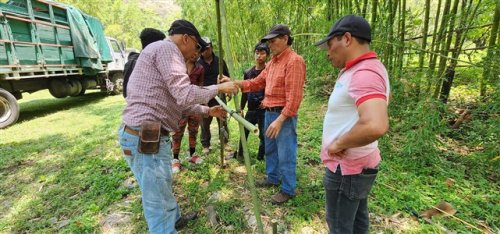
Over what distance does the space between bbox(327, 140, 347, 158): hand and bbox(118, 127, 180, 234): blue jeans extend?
109 cm

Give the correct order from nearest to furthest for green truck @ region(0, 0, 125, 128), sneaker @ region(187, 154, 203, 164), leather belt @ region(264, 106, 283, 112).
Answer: leather belt @ region(264, 106, 283, 112), sneaker @ region(187, 154, 203, 164), green truck @ region(0, 0, 125, 128)

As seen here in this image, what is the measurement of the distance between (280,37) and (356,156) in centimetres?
133

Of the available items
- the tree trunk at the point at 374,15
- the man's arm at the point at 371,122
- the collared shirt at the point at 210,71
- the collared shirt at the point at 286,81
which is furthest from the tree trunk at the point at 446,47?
the collared shirt at the point at 210,71

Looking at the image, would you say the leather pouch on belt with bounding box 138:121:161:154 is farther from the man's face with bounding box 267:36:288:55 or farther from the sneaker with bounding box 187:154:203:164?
the sneaker with bounding box 187:154:203:164

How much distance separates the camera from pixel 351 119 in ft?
4.24

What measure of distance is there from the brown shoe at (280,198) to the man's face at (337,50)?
1.62 meters

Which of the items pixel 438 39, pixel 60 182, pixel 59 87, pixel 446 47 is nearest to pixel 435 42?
pixel 438 39

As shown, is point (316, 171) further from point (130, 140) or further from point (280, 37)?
point (130, 140)

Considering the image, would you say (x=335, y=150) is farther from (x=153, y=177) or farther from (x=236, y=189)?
(x=236, y=189)

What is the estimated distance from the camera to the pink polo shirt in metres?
1.12

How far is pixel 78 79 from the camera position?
8586mm

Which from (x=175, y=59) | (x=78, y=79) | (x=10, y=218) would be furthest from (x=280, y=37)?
(x=78, y=79)

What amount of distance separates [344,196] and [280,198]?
129cm

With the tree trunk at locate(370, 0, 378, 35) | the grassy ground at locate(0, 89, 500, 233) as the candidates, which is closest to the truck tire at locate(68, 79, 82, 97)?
the grassy ground at locate(0, 89, 500, 233)
